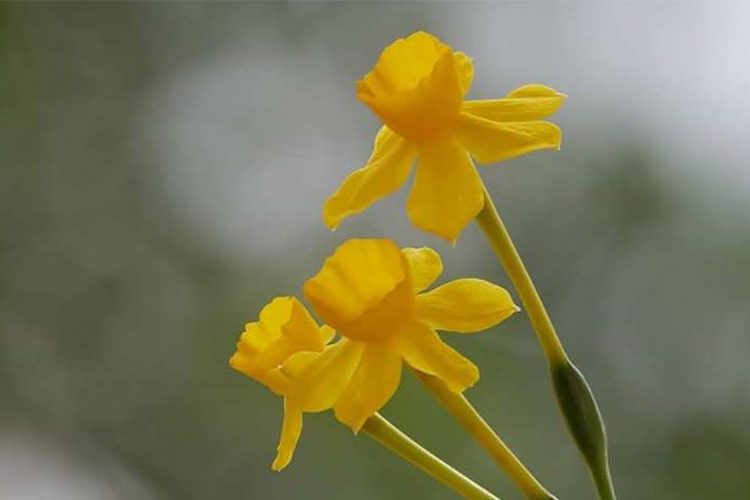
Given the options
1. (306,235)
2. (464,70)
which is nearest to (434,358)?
(464,70)

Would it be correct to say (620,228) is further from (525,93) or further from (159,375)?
(525,93)

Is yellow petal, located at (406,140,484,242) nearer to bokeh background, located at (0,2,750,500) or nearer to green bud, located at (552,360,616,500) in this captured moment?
green bud, located at (552,360,616,500)

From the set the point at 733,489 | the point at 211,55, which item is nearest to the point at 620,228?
the point at 733,489

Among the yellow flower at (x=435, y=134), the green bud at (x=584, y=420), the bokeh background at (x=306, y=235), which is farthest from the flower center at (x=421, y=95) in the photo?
the bokeh background at (x=306, y=235)

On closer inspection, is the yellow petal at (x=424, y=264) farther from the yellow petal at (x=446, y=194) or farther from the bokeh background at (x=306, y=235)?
the bokeh background at (x=306, y=235)

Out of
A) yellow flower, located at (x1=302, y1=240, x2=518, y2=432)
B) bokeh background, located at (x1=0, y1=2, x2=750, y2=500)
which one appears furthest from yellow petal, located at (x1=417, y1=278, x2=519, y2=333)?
bokeh background, located at (x1=0, y1=2, x2=750, y2=500)

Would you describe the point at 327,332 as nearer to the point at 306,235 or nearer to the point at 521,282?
the point at 521,282
